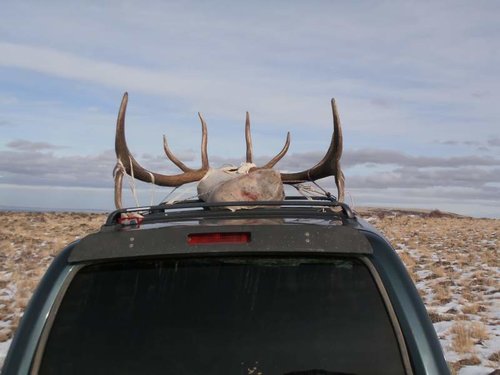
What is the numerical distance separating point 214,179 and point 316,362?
11.1 feet

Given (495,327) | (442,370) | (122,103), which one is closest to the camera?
(442,370)

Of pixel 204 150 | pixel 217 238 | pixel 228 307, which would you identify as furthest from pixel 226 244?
pixel 204 150

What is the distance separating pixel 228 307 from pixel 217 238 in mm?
237

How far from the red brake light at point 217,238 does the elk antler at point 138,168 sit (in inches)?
96.8

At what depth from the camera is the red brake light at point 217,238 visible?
2.08 m

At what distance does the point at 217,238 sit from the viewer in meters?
2.09

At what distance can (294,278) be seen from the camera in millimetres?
2047

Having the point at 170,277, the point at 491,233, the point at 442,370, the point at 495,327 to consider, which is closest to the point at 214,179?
the point at 170,277

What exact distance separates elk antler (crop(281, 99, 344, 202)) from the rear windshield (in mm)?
2684

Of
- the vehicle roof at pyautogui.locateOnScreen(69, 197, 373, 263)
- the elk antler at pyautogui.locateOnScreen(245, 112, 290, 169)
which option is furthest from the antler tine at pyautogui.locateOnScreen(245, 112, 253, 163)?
the vehicle roof at pyautogui.locateOnScreen(69, 197, 373, 263)

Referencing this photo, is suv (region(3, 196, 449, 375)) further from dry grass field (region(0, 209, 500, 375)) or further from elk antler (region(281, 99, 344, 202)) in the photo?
dry grass field (region(0, 209, 500, 375))

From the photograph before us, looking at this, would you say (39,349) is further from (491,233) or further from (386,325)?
(491,233)

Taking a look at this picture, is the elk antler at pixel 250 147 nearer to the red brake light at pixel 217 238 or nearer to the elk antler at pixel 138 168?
the elk antler at pixel 138 168

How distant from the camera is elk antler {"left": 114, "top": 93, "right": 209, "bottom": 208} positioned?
466cm
